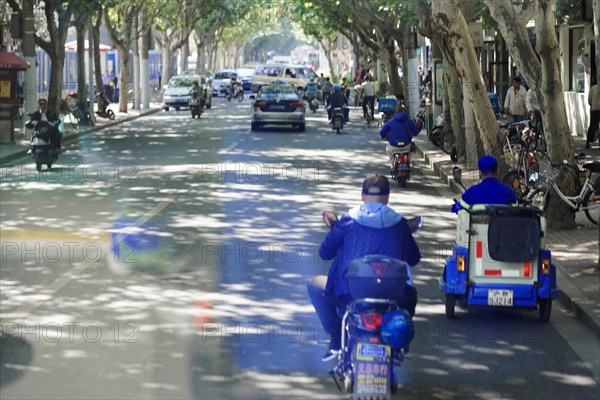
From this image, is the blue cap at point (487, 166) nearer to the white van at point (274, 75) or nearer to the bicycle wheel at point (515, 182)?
the bicycle wheel at point (515, 182)

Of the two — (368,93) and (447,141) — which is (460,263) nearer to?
(447,141)

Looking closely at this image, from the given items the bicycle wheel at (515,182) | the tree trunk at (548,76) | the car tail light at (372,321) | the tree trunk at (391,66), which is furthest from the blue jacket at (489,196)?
the tree trunk at (391,66)

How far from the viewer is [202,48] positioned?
89312 mm

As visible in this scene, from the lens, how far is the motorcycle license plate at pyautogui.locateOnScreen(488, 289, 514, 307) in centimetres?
998

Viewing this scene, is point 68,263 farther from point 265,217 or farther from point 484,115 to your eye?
point 484,115

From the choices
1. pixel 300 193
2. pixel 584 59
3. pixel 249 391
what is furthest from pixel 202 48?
pixel 249 391

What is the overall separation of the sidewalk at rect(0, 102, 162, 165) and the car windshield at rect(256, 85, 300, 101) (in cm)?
558

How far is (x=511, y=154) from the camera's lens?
812 inches

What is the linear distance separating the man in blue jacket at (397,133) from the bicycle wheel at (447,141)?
201 inches

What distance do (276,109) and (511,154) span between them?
18326 mm

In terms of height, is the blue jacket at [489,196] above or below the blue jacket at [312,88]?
below

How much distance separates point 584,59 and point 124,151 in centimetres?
1294

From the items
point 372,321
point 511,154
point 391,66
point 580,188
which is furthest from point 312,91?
point 372,321

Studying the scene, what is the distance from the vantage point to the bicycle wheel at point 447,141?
27334 mm
